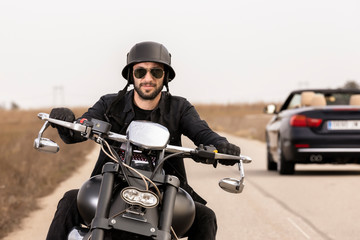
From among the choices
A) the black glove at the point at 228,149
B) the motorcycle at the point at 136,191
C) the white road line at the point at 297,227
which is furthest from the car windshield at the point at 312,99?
the motorcycle at the point at 136,191

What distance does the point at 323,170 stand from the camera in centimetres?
1742

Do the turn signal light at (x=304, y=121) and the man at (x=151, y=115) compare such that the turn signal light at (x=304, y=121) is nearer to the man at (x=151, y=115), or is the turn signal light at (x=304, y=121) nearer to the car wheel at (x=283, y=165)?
the car wheel at (x=283, y=165)

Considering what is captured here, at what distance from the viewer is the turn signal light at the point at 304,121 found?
48.5ft

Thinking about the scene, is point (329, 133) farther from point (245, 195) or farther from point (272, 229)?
point (272, 229)

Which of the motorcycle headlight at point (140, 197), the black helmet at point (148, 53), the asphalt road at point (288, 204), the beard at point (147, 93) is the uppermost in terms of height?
the black helmet at point (148, 53)

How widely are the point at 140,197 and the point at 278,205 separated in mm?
7947

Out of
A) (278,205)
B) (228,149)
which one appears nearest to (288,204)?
(278,205)

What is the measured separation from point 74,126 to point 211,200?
8.04 m

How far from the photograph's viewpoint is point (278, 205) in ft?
37.0

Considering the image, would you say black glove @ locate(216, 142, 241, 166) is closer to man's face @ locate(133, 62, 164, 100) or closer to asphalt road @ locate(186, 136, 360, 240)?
man's face @ locate(133, 62, 164, 100)

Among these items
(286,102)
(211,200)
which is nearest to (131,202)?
(211,200)

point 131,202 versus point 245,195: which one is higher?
point 131,202

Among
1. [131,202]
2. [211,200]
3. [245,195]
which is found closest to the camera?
[131,202]

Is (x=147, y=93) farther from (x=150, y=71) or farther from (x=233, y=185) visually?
(x=233, y=185)
